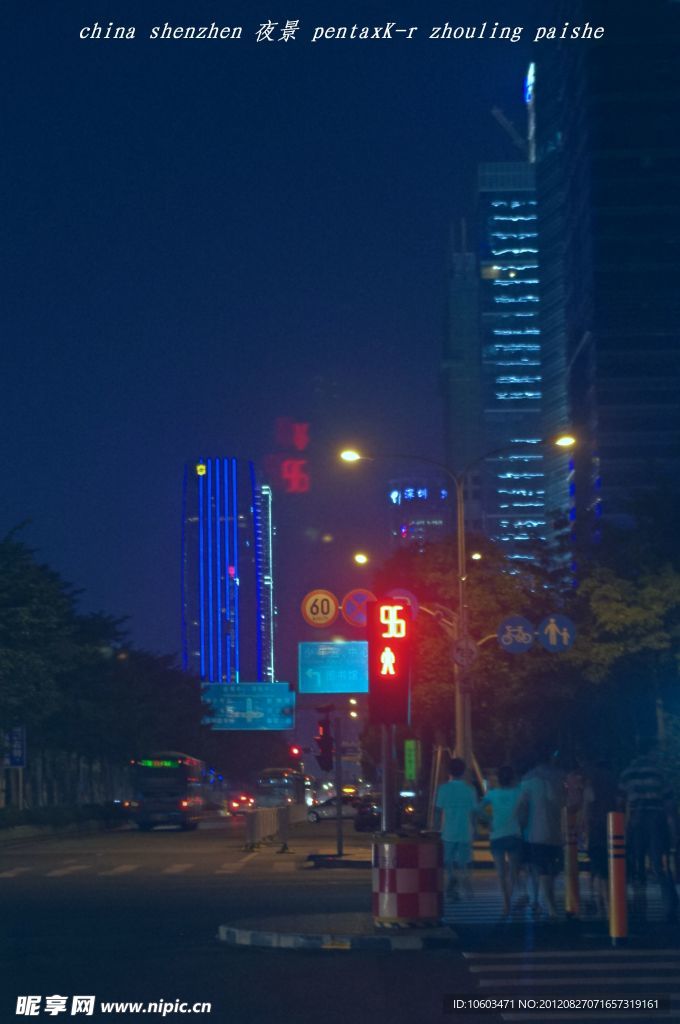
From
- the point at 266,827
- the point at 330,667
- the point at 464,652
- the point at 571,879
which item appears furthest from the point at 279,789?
the point at 571,879

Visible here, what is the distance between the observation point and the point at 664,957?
15727 mm

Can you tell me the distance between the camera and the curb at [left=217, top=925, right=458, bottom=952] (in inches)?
662

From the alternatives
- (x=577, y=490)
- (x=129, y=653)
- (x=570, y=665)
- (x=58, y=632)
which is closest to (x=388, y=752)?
(x=570, y=665)

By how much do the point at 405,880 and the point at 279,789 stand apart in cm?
7001

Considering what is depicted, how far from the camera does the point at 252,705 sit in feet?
367

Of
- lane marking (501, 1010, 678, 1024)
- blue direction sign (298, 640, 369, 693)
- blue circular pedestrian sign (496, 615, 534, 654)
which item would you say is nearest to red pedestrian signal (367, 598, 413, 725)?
lane marking (501, 1010, 678, 1024)

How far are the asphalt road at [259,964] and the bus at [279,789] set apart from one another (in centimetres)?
5552

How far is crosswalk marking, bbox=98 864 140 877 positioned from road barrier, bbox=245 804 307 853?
7381 millimetres

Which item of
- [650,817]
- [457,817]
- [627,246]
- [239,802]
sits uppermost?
[627,246]

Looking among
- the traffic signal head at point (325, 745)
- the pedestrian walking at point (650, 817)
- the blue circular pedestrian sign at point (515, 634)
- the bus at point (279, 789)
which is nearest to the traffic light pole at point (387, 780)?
the pedestrian walking at point (650, 817)

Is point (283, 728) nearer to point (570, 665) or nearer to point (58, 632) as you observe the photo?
point (58, 632)

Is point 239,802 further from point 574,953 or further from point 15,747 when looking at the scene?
point 574,953

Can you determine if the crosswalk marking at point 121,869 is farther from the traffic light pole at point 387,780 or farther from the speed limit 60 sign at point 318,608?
the traffic light pole at point 387,780

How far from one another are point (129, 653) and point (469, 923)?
85.6m
